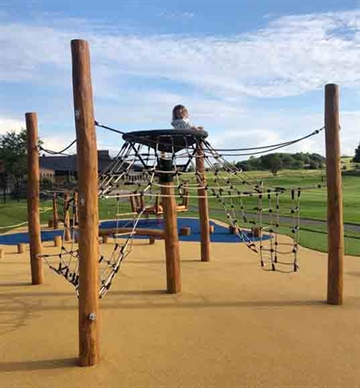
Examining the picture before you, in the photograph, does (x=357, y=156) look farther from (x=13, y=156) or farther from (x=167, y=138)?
(x=167, y=138)

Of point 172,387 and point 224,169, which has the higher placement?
point 224,169

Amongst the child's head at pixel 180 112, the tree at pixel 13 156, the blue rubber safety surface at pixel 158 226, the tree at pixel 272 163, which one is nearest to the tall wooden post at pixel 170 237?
the child's head at pixel 180 112

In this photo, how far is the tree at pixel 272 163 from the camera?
45.0m

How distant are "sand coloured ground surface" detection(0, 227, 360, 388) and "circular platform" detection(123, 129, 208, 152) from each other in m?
2.32

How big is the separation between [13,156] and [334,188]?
96.7 feet

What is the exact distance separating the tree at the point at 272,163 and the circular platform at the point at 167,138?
37.4m

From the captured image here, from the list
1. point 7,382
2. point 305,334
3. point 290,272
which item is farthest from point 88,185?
point 290,272

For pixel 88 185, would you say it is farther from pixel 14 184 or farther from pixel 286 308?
pixel 14 184

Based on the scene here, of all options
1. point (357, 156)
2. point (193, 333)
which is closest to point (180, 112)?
point (193, 333)

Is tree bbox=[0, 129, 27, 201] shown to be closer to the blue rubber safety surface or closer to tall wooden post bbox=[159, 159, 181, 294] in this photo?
the blue rubber safety surface

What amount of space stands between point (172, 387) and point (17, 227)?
1482 centimetres

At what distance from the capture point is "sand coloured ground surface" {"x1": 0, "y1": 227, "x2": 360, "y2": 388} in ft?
13.7

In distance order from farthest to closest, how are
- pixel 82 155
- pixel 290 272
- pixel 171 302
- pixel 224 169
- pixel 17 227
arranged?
1. pixel 17 227
2. pixel 290 272
3. pixel 224 169
4. pixel 171 302
5. pixel 82 155

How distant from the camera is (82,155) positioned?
4473 mm
